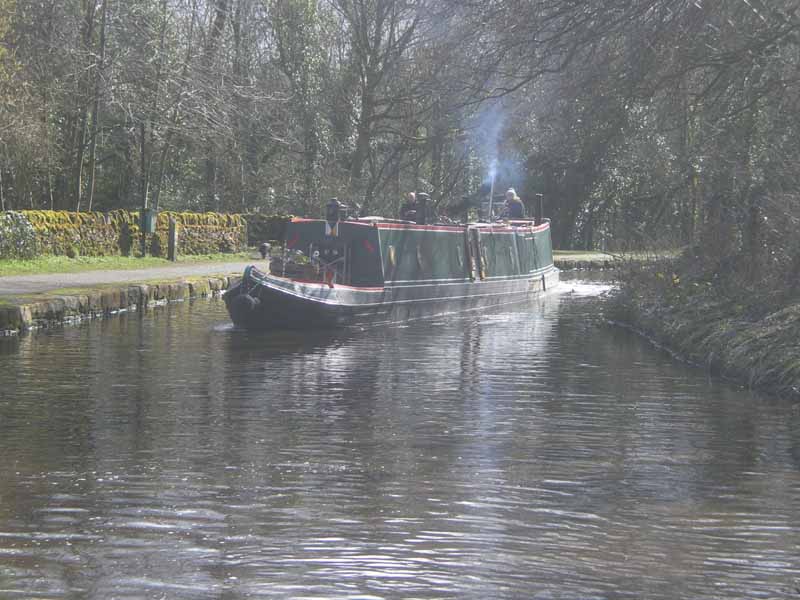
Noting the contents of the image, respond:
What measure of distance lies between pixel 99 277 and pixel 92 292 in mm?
3628

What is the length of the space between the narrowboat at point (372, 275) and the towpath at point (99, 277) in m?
2.54

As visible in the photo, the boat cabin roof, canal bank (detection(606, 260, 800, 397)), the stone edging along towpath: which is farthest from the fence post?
canal bank (detection(606, 260, 800, 397))

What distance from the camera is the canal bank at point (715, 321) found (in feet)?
37.7

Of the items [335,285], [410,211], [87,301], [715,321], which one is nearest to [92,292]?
[87,301]

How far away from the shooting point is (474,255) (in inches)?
907

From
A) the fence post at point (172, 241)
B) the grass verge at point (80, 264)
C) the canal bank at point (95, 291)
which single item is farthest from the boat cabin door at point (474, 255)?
the fence post at point (172, 241)

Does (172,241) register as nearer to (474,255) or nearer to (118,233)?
(118,233)

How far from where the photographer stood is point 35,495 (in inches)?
282

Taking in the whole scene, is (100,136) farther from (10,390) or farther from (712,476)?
(712,476)

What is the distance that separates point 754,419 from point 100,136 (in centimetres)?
2425

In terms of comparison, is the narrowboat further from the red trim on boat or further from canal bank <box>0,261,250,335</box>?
canal bank <box>0,261,250,335</box>

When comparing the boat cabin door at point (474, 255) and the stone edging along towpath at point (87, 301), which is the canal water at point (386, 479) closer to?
the stone edging along towpath at point (87, 301)

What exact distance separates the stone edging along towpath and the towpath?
1.44 ft

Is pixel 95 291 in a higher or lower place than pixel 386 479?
higher
